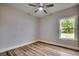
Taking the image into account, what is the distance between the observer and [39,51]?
62.4 inches

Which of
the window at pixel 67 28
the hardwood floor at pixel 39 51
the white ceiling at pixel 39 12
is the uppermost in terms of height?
the white ceiling at pixel 39 12

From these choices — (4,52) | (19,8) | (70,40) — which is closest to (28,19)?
(19,8)

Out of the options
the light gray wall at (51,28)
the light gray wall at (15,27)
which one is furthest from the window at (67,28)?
the light gray wall at (15,27)

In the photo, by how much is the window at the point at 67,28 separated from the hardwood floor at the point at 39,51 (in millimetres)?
231

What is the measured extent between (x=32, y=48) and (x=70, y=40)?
0.63m

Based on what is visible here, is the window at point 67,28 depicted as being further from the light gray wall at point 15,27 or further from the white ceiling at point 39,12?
the light gray wall at point 15,27

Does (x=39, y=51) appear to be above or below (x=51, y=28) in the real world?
below

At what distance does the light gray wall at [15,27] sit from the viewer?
1.54 meters

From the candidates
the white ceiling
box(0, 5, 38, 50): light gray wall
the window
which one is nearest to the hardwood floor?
box(0, 5, 38, 50): light gray wall

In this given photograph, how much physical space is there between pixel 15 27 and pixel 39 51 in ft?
1.84

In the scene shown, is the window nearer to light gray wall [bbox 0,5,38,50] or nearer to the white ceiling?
the white ceiling

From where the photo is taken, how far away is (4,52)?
1.55 m

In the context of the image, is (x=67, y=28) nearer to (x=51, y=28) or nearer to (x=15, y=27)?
(x=51, y=28)

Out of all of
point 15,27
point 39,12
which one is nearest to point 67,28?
point 39,12
